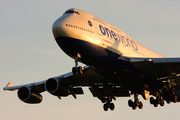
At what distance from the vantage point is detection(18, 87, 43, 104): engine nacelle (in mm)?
34219

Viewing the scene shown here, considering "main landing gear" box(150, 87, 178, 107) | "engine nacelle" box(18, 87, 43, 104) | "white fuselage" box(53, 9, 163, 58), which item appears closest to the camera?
"white fuselage" box(53, 9, 163, 58)

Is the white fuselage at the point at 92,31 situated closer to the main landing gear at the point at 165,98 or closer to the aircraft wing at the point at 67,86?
the aircraft wing at the point at 67,86

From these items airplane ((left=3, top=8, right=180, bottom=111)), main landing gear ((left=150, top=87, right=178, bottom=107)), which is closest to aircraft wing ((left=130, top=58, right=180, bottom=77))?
airplane ((left=3, top=8, right=180, bottom=111))

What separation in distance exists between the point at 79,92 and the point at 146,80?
25.5ft

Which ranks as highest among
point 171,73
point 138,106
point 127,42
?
point 127,42

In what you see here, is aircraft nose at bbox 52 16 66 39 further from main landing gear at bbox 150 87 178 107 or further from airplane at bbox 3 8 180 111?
main landing gear at bbox 150 87 178 107

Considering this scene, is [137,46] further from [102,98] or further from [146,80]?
[102,98]

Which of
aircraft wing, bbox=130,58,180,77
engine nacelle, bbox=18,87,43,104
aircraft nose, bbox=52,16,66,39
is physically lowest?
engine nacelle, bbox=18,87,43,104

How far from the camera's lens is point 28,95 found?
34.3 meters

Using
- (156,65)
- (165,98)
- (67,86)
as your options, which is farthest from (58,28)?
(165,98)

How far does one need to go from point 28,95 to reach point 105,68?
1168cm

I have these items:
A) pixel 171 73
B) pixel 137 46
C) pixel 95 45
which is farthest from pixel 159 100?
pixel 95 45

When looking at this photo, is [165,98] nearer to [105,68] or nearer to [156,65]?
[156,65]

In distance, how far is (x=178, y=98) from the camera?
33.8 m
